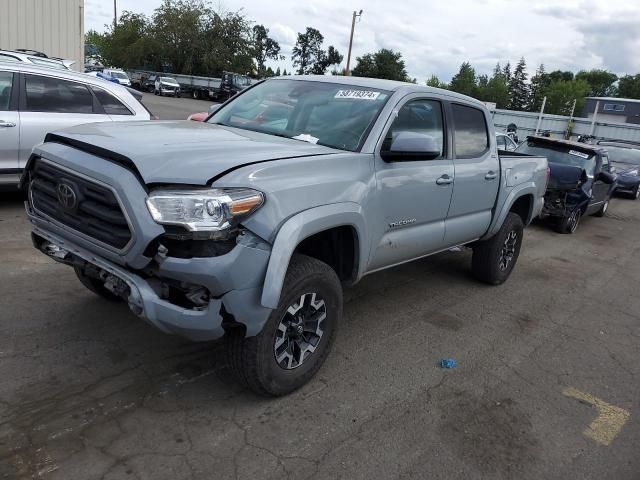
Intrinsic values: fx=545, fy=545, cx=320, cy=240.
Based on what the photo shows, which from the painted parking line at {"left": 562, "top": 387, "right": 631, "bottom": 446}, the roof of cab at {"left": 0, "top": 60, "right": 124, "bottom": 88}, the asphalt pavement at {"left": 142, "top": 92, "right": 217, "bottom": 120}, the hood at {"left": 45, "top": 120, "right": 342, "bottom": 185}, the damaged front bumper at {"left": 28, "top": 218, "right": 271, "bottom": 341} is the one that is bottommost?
the asphalt pavement at {"left": 142, "top": 92, "right": 217, "bottom": 120}

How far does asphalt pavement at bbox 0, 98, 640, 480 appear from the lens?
277 cm

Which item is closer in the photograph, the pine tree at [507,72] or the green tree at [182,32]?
the green tree at [182,32]

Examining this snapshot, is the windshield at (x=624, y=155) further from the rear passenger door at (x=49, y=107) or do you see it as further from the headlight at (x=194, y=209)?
the headlight at (x=194, y=209)

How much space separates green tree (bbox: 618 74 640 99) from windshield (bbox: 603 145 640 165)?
120 m

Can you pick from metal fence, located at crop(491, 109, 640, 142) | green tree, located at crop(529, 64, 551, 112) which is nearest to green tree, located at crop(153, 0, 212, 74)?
metal fence, located at crop(491, 109, 640, 142)

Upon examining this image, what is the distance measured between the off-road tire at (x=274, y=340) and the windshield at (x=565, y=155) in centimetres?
822

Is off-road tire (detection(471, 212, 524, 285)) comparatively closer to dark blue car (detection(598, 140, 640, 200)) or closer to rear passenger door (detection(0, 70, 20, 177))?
rear passenger door (detection(0, 70, 20, 177))

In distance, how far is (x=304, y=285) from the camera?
123 inches

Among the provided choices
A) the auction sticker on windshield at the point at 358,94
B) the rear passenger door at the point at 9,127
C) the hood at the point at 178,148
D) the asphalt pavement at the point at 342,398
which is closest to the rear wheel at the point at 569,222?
the asphalt pavement at the point at 342,398

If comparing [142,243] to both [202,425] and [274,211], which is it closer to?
[274,211]

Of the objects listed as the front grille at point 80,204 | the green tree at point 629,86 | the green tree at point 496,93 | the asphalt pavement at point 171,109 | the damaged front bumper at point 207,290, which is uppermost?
the green tree at point 629,86

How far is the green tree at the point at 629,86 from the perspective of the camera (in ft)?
387

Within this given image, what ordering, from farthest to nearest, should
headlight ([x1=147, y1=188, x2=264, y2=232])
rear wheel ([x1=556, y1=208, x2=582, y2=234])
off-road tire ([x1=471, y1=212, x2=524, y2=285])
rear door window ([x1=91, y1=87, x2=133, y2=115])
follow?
rear wheel ([x1=556, y1=208, x2=582, y2=234])
rear door window ([x1=91, y1=87, x2=133, y2=115])
off-road tire ([x1=471, y1=212, x2=524, y2=285])
headlight ([x1=147, y1=188, x2=264, y2=232])

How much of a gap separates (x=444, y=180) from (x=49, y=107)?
507cm
